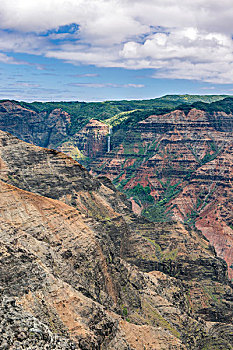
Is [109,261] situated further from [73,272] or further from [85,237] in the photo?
[73,272]

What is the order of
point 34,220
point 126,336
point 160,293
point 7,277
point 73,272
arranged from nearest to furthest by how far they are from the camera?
point 7,277
point 126,336
point 73,272
point 34,220
point 160,293

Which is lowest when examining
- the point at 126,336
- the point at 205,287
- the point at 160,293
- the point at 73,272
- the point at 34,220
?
the point at 205,287

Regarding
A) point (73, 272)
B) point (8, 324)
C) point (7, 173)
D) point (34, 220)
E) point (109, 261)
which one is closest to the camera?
point (8, 324)

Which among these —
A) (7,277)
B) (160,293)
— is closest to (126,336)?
(7,277)

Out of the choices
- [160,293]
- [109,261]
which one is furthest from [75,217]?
[160,293]

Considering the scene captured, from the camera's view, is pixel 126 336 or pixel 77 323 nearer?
pixel 77 323

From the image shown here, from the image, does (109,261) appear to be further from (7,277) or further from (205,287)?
(205,287)

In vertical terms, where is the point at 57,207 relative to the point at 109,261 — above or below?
above
